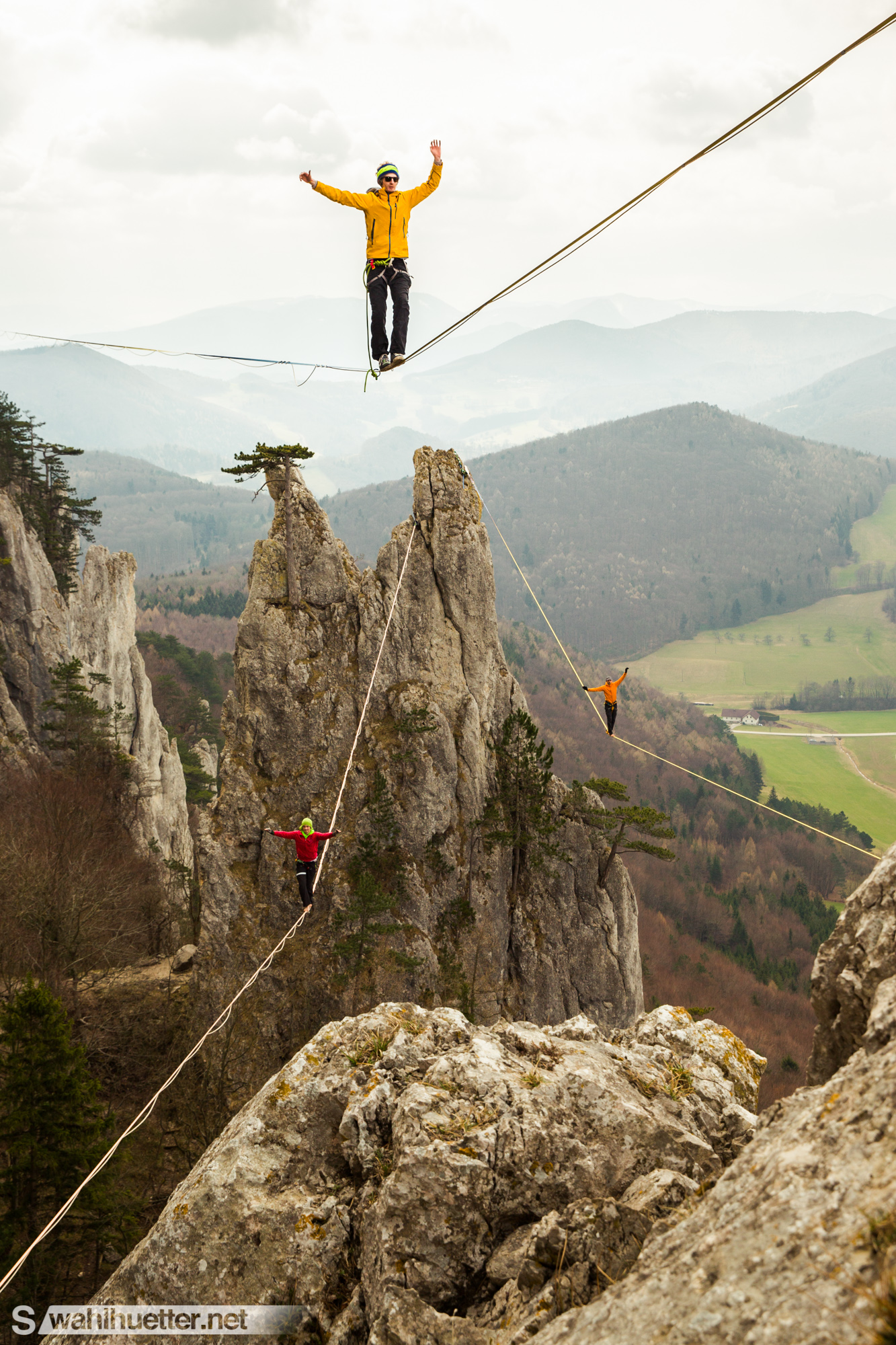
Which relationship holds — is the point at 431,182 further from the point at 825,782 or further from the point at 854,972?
the point at 825,782

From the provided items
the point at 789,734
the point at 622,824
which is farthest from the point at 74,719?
the point at 789,734

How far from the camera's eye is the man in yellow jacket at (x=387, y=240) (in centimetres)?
1188

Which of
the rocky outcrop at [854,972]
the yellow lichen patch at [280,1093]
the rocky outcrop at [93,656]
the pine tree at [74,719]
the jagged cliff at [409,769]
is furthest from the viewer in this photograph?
the rocky outcrop at [93,656]

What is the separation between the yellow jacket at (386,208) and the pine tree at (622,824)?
2726cm

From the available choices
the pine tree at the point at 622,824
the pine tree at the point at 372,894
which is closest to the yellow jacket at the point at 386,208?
the pine tree at the point at 372,894

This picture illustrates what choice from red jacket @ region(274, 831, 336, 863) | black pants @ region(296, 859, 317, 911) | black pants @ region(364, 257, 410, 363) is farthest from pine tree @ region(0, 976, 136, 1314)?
black pants @ region(364, 257, 410, 363)

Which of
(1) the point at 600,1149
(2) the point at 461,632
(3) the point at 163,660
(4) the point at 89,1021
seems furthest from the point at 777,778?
(1) the point at 600,1149

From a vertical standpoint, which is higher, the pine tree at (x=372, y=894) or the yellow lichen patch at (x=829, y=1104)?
the yellow lichen patch at (x=829, y=1104)

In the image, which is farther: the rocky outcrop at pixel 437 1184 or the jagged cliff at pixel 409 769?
the jagged cliff at pixel 409 769

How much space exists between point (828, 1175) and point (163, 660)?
3570 inches

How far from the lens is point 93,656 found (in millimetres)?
54656

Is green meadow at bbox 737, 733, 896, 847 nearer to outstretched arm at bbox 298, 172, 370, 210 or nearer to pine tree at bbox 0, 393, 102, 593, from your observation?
pine tree at bbox 0, 393, 102, 593

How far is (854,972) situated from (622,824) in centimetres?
3166

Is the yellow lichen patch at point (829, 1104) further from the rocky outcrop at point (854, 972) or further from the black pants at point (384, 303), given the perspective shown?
the black pants at point (384, 303)
